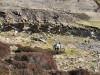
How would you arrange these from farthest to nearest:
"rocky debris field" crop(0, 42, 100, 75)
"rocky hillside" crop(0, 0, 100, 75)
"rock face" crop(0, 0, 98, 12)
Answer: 1. "rock face" crop(0, 0, 98, 12)
2. "rocky hillside" crop(0, 0, 100, 75)
3. "rocky debris field" crop(0, 42, 100, 75)

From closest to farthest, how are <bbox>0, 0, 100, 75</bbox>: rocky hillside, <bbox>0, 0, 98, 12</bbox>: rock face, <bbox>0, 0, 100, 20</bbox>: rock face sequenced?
<bbox>0, 0, 100, 75</bbox>: rocky hillside → <bbox>0, 0, 100, 20</bbox>: rock face → <bbox>0, 0, 98, 12</bbox>: rock face

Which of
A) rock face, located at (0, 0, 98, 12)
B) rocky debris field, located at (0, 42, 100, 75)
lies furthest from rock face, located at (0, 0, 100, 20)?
rocky debris field, located at (0, 42, 100, 75)

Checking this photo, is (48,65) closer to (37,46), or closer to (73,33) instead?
(37,46)

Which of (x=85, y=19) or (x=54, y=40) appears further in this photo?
(x=85, y=19)

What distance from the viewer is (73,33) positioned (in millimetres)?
47188

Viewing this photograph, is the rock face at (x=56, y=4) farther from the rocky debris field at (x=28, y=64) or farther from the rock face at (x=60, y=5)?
the rocky debris field at (x=28, y=64)

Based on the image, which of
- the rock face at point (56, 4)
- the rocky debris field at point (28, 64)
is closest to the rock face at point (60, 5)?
the rock face at point (56, 4)

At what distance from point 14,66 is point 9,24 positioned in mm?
17947

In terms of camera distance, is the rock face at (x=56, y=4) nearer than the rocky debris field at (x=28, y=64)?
No

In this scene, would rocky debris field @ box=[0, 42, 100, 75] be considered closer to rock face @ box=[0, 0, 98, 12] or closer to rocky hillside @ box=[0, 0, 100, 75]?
rocky hillside @ box=[0, 0, 100, 75]

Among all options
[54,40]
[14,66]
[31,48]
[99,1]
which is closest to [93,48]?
[54,40]

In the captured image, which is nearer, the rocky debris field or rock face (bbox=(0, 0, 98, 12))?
the rocky debris field

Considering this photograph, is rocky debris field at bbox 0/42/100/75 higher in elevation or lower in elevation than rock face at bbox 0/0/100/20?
higher

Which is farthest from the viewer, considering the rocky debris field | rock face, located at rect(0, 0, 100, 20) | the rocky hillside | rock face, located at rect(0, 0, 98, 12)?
rock face, located at rect(0, 0, 98, 12)
